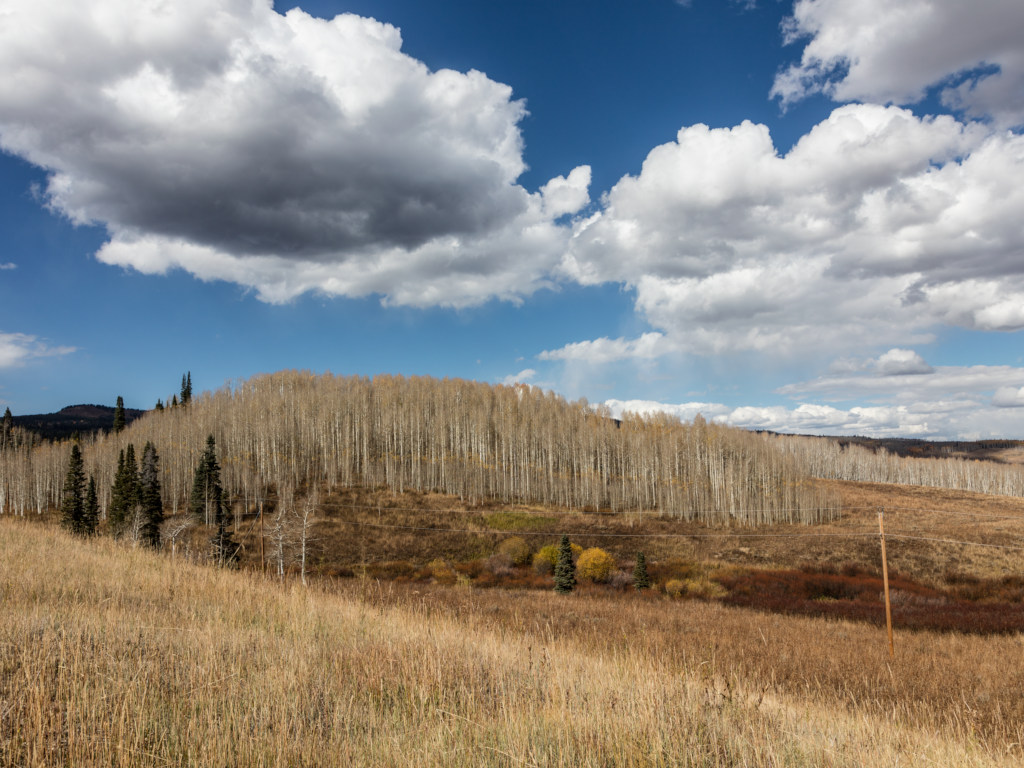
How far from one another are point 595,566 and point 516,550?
422 inches

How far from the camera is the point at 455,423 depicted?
8931 cm

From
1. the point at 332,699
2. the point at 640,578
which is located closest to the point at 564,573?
the point at 640,578

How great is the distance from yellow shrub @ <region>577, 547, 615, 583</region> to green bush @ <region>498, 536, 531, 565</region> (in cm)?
810

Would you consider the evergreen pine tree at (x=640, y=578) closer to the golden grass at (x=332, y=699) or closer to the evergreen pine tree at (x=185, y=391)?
the golden grass at (x=332, y=699)

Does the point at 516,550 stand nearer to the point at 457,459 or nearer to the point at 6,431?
the point at 457,459

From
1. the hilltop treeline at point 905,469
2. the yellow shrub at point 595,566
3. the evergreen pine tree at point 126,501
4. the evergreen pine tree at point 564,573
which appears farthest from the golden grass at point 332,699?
the hilltop treeline at point 905,469

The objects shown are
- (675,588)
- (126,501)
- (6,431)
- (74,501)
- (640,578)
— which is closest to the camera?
(675,588)

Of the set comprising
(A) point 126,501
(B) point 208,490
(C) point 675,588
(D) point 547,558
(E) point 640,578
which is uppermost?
(B) point 208,490

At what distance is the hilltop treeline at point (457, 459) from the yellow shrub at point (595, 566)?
1398 inches

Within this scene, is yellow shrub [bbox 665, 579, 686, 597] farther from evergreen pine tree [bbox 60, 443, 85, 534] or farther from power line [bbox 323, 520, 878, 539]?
evergreen pine tree [bbox 60, 443, 85, 534]

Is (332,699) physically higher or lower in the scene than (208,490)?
higher

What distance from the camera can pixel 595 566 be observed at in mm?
41031

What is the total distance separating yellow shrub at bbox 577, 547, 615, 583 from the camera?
40625 millimetres

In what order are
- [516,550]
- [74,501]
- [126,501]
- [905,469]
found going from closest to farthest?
[126,501]
[516,550]
[74,501]
[905,469]
